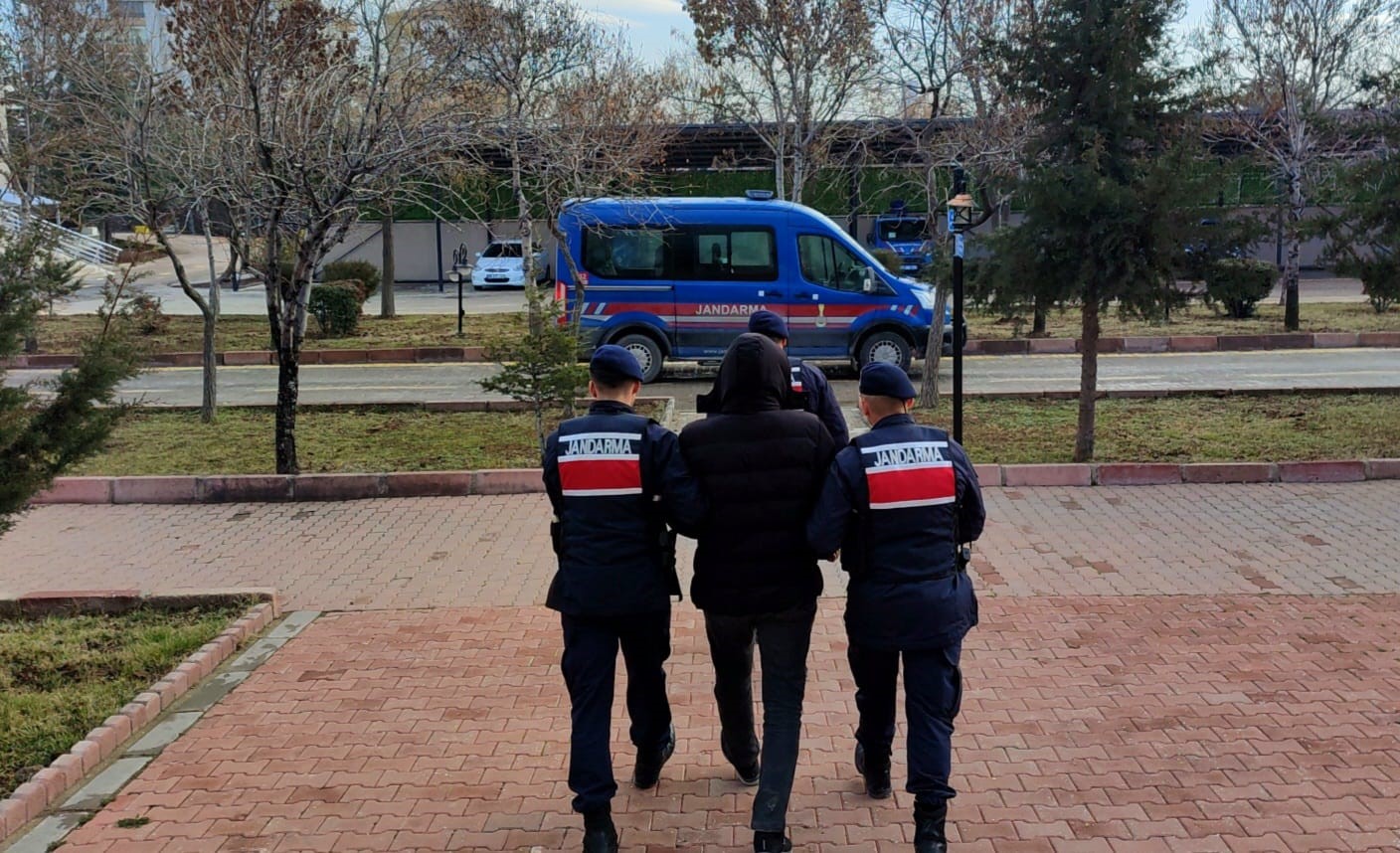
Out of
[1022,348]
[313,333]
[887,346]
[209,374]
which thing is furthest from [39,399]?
[313,333]

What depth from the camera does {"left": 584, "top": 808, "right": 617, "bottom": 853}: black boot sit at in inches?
160

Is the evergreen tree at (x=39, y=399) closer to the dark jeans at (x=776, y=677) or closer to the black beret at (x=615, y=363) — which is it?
the black beret at (x=615, y=363)

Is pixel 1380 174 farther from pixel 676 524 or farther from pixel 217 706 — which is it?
pixel 217 706

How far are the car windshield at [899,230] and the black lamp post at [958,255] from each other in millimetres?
25124

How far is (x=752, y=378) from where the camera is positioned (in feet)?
13.4

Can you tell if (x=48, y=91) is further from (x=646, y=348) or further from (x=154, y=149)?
(x=646, y=348)

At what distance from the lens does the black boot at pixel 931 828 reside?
3986 millimetres

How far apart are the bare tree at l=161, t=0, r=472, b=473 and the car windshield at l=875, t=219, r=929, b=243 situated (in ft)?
82.7

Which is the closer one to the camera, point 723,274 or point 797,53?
Answer: point 723,274

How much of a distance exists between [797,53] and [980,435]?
473 inches

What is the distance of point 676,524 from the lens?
4172 millimetres

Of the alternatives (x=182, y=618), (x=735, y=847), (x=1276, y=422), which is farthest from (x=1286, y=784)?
(x=1276, y=422)

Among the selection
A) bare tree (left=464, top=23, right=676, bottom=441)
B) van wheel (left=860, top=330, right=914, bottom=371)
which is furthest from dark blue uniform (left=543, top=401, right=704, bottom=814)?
van wheel (left=860, top=330, right=914, bottom=371)

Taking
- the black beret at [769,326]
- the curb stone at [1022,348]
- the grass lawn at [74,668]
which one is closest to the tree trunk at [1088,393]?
the black beret at [769,326]
